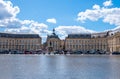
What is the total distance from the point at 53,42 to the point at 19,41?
21703mm

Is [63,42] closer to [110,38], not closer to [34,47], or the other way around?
[34,47]

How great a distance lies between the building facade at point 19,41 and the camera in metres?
184

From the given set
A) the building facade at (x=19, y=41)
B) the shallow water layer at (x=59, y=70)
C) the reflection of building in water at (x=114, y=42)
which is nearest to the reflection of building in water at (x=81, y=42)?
the building facade at (x=19, y=41)

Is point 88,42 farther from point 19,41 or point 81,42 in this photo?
point 19,41

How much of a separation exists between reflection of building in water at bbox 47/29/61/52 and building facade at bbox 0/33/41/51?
657 centimetres

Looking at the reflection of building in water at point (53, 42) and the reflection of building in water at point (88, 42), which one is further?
the reflection of building in water at point (53, 42)

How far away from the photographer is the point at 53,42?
188250 millimetres

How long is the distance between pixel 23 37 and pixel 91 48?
4412 cm

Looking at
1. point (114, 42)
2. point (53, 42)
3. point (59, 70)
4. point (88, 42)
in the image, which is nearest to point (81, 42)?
point (88, 42)

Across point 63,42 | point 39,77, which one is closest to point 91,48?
point 63,42

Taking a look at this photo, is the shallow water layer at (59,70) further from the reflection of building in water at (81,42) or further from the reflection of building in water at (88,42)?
the reflection of building in water at (81,42)

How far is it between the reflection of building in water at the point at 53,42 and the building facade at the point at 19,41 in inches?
259

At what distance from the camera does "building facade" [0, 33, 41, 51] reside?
184 meters

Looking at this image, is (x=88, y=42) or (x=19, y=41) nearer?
(x=88, y=42)
